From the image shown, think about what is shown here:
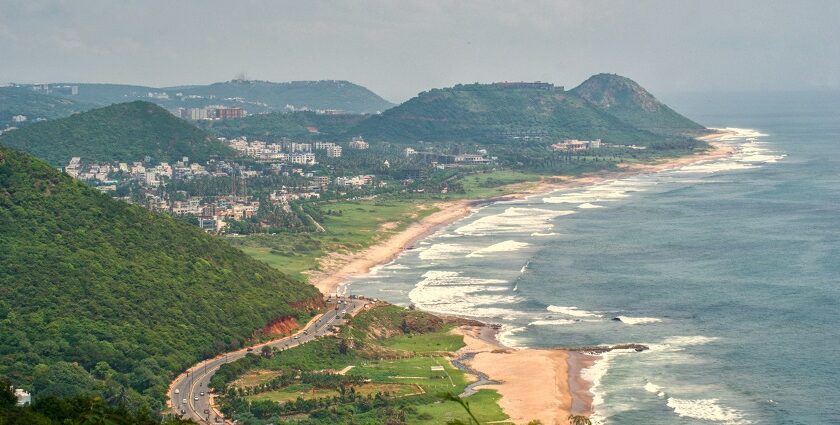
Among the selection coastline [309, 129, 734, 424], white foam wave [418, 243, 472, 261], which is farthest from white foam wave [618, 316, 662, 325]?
white foam wave [418, 243, 472, 261]

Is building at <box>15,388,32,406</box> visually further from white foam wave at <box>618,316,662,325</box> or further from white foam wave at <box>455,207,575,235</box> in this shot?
white foam wave at <box>455,207,575,235</box>

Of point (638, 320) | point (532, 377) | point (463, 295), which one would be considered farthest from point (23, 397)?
point (463, 295)

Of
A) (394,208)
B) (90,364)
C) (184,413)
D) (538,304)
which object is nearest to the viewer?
(184,413)

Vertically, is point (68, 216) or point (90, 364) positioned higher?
point (68, 216)

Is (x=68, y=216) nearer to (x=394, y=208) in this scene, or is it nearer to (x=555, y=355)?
(x=555, y=355)

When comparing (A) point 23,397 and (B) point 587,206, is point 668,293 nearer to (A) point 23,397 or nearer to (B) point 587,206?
(A) point 23,397

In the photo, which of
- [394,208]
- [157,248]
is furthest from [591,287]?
[394,208]
